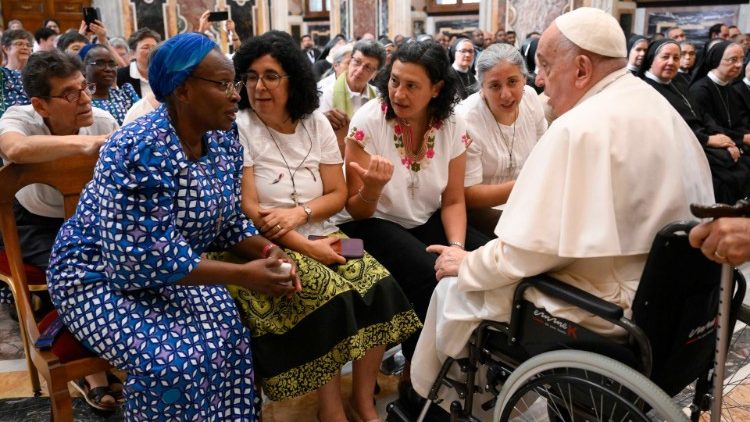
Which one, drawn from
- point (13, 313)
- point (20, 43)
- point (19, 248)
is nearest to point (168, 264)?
point (19, 248)

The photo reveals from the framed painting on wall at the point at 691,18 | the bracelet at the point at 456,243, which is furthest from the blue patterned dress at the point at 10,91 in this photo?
the framed painting on wall at the point at 691,18

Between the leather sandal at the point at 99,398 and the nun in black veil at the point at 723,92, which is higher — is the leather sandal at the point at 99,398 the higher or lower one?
the lower one

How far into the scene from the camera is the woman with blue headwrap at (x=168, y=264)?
5.96 ft

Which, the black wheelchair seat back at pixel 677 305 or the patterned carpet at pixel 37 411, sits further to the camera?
the patterned carpet at pixel 37 411

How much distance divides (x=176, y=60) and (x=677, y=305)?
1.59 metres

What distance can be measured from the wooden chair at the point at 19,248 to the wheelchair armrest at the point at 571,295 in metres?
1.35

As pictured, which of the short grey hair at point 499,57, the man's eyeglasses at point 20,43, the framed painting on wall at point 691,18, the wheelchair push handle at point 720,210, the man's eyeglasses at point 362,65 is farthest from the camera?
the framed painting on wall at point 691,18

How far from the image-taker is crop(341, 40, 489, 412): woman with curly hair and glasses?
2.78 meters

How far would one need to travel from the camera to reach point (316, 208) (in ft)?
8.55

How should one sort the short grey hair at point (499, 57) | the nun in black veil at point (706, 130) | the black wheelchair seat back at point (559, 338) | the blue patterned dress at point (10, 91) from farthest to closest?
the nun in black veil at point (706, 130), the blue patterned dress at point (10, 91), the short grey hair at point (499, 57), the black wheelchair seat back at point (559, 338)

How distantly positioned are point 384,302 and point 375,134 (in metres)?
0.86

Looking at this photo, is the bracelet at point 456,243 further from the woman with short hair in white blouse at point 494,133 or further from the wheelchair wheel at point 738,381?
the wheelchair wheel at point 738,381

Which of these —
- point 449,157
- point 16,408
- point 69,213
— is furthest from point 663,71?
point 16,408

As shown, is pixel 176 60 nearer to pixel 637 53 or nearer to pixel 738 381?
pixel 738 381
